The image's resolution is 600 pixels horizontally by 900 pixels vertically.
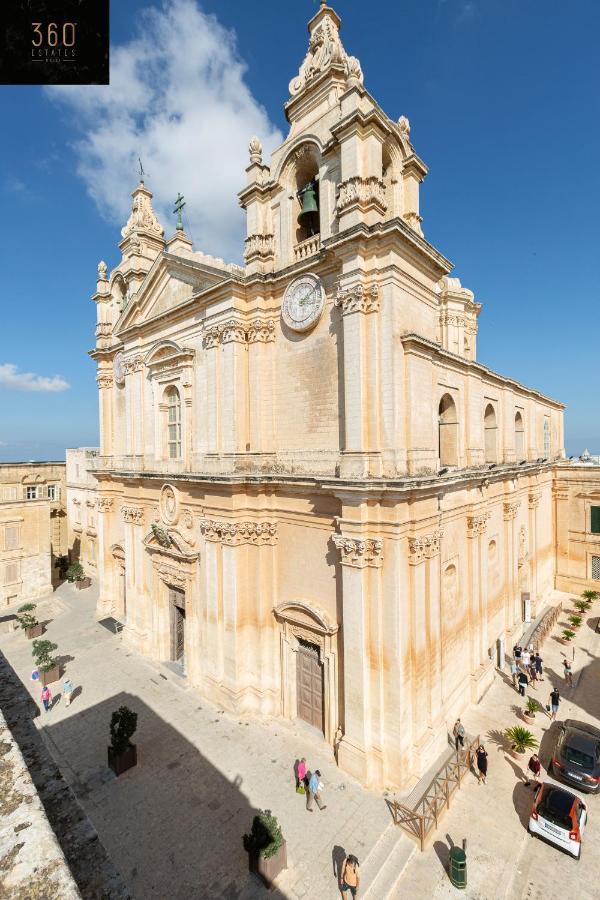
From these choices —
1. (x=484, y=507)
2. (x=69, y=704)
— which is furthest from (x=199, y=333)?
(x=69, y=704)

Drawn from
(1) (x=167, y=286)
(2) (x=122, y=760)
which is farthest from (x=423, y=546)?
(1) (x=167, y=286)

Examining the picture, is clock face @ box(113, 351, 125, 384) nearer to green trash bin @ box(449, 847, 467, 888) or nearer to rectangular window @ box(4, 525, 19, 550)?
rectangular window @ box(4, 525, 19, 550)

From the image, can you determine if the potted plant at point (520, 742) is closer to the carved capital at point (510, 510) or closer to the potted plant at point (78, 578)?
the carved capital at point (510, 510)

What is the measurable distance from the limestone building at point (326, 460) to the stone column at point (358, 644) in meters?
0.06

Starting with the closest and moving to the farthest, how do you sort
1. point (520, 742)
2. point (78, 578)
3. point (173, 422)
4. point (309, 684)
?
1. point (520, 742)
2. point (309, 684)
3. point (173, 422)
4. point (78, 578)

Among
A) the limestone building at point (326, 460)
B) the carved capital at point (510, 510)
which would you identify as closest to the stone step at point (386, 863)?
the limestone building at point (326, 460)

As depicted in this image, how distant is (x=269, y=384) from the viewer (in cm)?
1566

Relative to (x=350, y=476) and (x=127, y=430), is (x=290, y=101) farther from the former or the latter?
(x=127, y=430)

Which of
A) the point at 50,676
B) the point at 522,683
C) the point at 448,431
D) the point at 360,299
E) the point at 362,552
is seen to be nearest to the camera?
the point at 362,552

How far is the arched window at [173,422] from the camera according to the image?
19.2m

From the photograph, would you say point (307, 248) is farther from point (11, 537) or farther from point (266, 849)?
point (11, 537)

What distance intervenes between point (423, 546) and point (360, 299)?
291 inches

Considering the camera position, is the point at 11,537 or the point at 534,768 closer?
the point at 534,768

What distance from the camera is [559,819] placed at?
1072 centimetres
